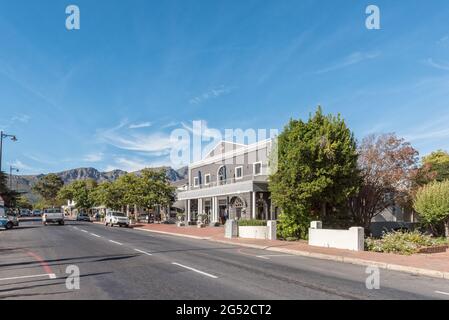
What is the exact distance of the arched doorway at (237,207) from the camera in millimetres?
40753

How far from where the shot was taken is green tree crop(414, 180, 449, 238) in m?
24.3

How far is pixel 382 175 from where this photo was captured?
3006 centimetres

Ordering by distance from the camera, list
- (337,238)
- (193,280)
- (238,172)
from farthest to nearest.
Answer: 1. (238,172)
2. (337,238)
3. (193,280)

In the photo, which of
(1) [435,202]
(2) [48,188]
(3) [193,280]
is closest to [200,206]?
(1) [435,202]

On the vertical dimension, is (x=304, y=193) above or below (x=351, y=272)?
above

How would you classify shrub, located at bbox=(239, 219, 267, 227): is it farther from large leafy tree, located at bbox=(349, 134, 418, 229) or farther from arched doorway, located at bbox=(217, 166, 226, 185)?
arched doorway, located at bbox=(217, 166, 226, 185)

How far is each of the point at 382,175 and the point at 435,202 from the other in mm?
5775

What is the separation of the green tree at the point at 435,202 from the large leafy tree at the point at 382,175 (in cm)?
473

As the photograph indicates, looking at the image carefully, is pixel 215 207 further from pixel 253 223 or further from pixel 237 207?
pixel 253 223
